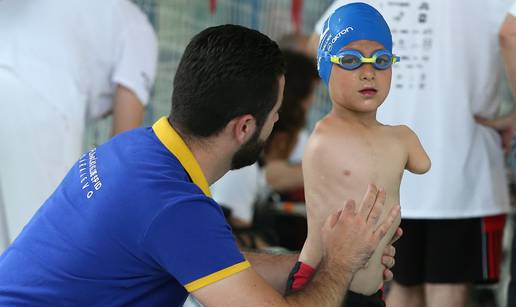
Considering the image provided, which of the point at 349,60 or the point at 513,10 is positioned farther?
the point at 513,10

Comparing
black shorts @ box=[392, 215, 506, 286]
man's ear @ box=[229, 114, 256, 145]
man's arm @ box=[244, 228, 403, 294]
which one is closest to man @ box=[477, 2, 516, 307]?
black shorts @ box=[392, 215, 506, 286]

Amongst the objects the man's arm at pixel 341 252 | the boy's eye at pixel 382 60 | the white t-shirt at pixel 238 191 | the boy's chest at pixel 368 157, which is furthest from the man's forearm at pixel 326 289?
the white t-shirt at pixel 238 191

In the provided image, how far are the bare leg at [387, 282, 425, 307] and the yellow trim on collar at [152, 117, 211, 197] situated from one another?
1289 millimetres

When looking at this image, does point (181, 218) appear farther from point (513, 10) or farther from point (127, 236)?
point (513, 10)

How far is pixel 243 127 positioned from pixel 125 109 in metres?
1.17

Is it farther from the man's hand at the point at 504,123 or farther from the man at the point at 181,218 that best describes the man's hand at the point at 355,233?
the man's hand at the point at 504,123

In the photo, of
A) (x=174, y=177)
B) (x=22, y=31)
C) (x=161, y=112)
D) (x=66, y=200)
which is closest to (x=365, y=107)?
(x=174, y=177)

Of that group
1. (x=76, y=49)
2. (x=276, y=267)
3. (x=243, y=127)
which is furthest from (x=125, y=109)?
(x=243, y=127)

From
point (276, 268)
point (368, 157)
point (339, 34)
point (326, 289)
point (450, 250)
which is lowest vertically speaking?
point (450, 250)

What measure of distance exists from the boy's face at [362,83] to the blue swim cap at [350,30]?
2cm

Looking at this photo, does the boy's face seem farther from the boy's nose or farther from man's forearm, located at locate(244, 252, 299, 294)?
man's forearm, located at locate(244, 252, 299, 294)

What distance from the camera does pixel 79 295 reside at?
2.36 metres

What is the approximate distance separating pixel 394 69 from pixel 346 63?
821mm

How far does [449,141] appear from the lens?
333cm
